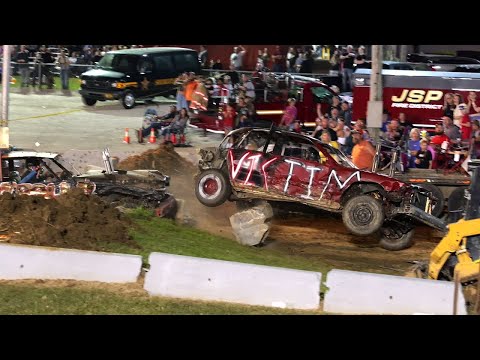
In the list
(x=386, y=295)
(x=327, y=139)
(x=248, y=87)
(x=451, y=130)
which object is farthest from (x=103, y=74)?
(x=386, y=295)

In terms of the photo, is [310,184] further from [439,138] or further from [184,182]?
[184,182]

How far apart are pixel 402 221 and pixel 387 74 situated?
8321 millimetres

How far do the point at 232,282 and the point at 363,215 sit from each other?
16.0 feet

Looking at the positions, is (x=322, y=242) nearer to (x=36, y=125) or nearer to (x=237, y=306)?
(x=237, y=306)

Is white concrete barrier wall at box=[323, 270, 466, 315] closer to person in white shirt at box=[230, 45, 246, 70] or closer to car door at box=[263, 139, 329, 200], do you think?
car door at box=[263, 139, 329, 200]

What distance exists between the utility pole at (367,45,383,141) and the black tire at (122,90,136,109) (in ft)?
31.6

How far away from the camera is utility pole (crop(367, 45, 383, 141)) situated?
19.4m

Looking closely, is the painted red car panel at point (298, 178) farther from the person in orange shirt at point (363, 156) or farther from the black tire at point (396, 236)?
the person in orange shirt at point (363, 156)

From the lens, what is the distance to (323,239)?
51.3 feet

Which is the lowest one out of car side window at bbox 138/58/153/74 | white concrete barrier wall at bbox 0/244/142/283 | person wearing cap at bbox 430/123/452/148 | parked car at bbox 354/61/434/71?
white concrete barrier wall at bbox 0/244/142/283

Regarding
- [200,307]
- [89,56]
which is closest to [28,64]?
[89,56]

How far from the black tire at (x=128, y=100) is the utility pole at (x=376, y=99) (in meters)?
9.64

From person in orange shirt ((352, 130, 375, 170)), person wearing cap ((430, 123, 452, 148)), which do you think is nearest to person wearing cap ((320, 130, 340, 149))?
person in orange shirt ((352, 130, 375, 170))

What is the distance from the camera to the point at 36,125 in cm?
2500
